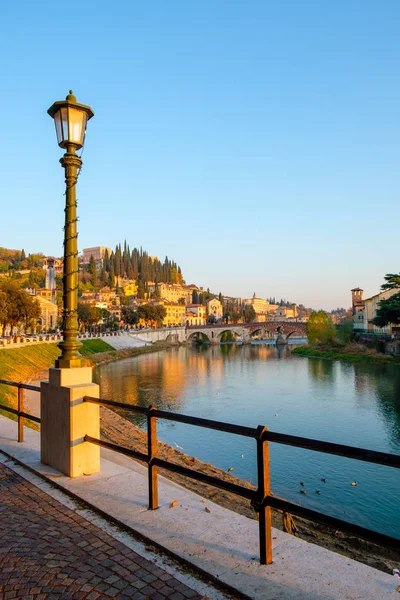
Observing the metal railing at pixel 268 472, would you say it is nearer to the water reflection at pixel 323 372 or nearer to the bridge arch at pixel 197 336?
the water reflection at pixel 323 372

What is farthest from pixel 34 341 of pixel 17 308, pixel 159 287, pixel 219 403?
pixel 159 287

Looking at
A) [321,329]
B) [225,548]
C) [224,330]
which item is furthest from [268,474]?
[224,330]

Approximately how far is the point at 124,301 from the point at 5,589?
434 ft

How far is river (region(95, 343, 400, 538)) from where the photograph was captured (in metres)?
12.5

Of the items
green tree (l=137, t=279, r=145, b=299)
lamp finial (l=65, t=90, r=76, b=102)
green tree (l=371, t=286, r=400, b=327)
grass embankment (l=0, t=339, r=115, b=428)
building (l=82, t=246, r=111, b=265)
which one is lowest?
grass embankment (l=0, t=339, r=115, b=428)

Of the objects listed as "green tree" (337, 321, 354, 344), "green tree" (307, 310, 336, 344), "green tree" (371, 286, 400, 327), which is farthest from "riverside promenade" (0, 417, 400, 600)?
"green tree" (307, 310, 336, 344)

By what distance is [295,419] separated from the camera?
22.2 meters

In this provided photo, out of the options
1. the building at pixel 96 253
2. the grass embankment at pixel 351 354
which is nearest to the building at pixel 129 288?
the building at pixel 96 253

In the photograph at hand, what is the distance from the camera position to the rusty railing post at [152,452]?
4.34 m

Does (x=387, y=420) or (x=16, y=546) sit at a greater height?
(x=16, y=546)

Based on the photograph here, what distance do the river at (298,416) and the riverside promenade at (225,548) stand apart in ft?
26.0

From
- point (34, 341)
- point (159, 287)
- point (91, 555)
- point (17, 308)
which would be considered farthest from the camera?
point (159, 287)

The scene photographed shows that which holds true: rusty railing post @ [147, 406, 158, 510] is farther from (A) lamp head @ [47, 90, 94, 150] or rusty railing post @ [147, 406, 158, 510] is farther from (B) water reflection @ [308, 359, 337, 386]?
(B) water reflection @ [308, 359, 337, 386]

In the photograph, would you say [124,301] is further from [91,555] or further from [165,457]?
[91,555]
